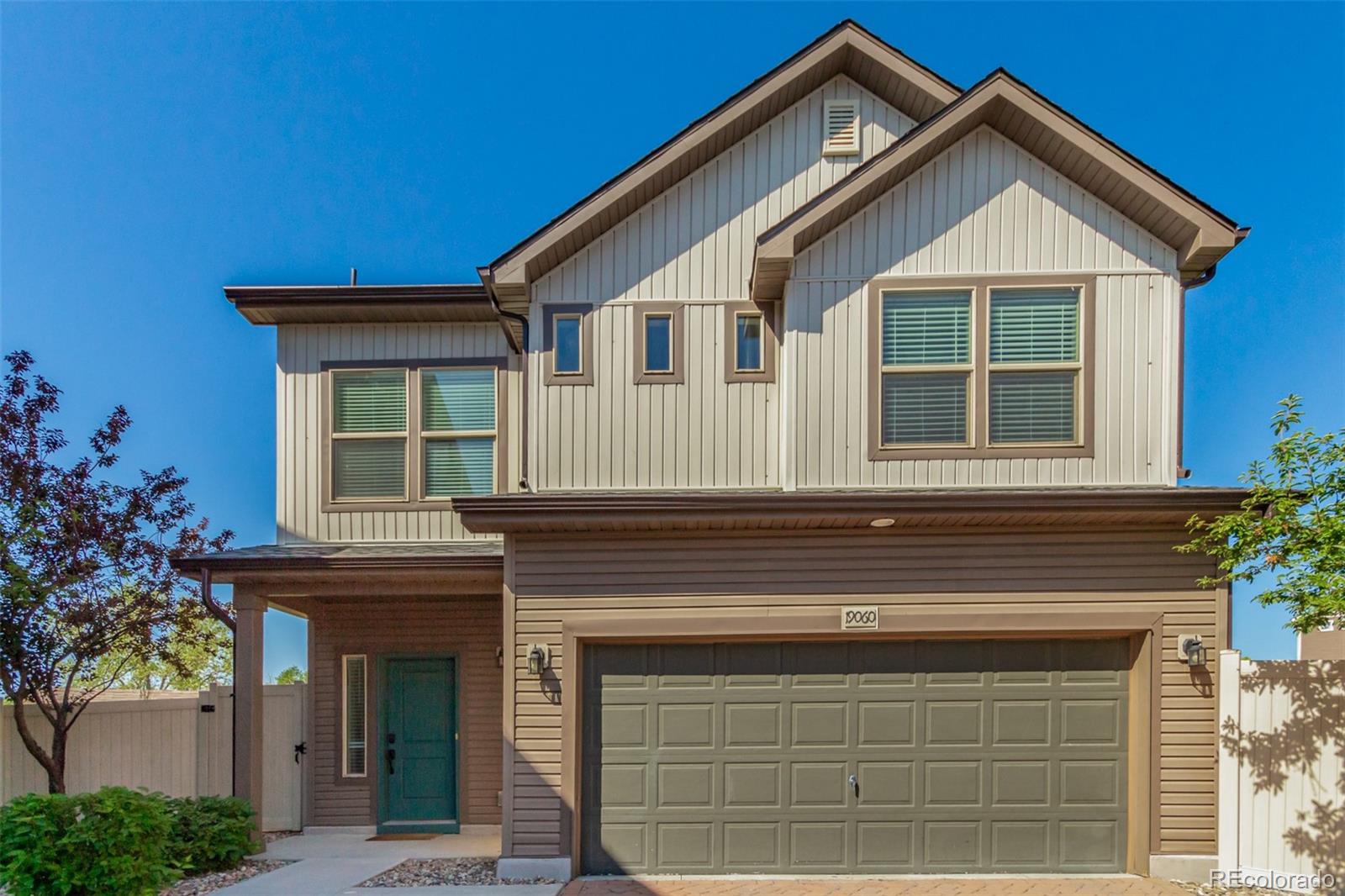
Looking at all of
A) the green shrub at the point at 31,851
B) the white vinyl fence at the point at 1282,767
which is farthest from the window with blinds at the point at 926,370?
the green shrub at the point at 31,851

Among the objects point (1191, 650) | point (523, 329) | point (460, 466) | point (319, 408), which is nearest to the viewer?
point (1191, 650)

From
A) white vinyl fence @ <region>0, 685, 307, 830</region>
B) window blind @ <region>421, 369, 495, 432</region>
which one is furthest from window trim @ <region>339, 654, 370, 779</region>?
window blind @ <region>421, 369, 495, 432</region>

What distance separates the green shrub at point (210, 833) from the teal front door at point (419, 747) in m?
1.93

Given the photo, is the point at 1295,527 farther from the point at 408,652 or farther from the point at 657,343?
the point at 408,652

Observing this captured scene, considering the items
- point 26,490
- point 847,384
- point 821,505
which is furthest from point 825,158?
point 26,490

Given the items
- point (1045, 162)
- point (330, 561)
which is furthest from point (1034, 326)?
point (330, 561)

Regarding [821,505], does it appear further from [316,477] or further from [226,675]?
[226,675]

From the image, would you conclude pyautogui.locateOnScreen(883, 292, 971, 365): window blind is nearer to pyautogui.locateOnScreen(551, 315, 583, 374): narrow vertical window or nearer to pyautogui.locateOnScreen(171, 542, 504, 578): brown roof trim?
pyautogui.locateOnScreen(551, 315, 583, 374): narrow vertical window

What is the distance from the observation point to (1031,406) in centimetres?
832

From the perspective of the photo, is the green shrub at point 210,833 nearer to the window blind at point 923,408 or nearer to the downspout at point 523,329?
the downspout at point 523,329

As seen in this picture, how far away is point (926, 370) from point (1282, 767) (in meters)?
4.55

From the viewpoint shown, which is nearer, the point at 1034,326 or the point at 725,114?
the point at 1034,326

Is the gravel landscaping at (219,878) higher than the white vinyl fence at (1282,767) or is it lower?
lower

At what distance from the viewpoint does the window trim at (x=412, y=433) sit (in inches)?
412
